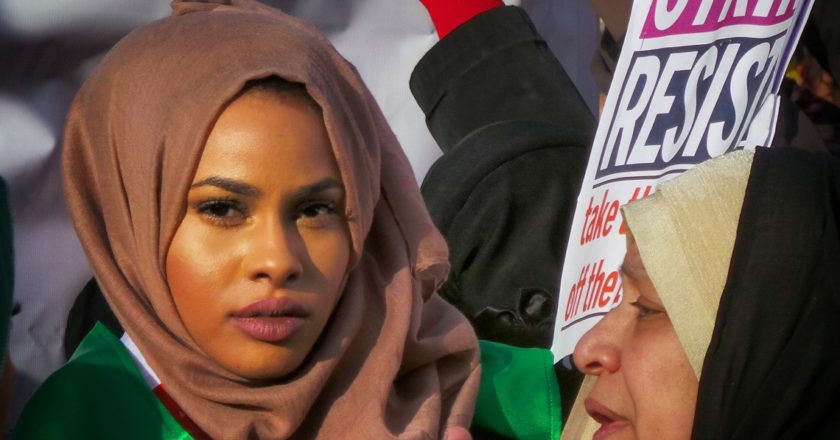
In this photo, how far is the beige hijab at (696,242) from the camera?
238 cm

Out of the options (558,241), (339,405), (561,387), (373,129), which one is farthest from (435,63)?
(339,405)

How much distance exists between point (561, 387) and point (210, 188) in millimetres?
1269

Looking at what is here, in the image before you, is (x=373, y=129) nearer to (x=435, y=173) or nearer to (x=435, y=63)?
Result: (x=435, y=173)

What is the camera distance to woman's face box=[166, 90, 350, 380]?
2.37 metres

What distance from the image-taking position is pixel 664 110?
3.22 meters

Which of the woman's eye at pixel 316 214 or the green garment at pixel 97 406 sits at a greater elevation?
the woman's eye at pixel 316 214

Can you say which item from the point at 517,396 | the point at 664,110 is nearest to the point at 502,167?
the point at 664,110

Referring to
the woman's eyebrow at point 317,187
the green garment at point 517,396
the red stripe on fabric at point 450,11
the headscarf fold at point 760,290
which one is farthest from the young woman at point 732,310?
the red stripe on fabric at point 450,11

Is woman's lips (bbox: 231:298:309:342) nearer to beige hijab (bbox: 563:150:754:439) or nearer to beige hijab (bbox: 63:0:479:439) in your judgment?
beige hijab (bbox: 63:0:479:439)

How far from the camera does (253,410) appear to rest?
2.46m

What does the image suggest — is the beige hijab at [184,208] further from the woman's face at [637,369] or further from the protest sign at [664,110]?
the protest sign at [664,110]

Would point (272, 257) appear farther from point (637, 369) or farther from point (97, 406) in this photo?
point (637, 369)

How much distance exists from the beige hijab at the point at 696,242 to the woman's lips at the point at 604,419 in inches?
7.3

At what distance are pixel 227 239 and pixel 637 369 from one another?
2.24ft
